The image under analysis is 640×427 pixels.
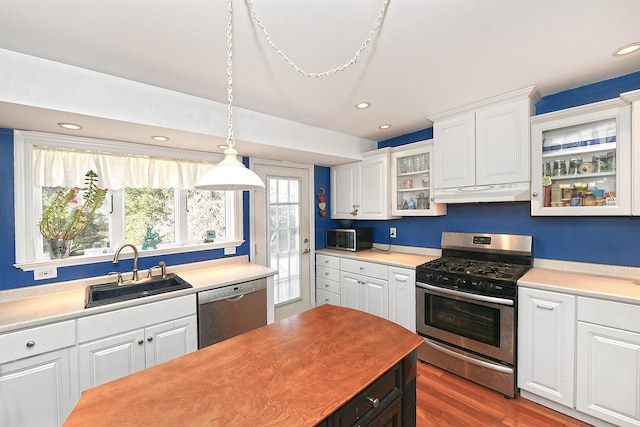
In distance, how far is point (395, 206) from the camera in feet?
10.7

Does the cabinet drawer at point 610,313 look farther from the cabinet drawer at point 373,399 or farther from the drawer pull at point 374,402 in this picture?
the drawer pull at point 374,402

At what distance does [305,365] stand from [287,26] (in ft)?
5.24

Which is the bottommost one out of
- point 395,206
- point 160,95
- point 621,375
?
point 621,375

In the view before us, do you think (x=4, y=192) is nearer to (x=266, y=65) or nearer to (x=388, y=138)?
(x=266, y=65)

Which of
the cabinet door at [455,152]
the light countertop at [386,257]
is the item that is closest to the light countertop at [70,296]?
the light countertop at [386,257]

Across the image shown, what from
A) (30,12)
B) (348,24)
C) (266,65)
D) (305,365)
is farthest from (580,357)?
(30,12)

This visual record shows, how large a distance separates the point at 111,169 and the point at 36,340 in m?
1.37

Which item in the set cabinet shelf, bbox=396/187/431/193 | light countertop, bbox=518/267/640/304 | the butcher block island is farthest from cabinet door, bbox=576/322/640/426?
cabinet shelf, bbox=396/187/431/193

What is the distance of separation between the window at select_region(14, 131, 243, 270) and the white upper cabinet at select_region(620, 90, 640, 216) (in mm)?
3273

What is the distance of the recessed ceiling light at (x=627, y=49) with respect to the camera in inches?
62.3

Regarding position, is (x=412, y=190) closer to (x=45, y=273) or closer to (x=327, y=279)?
(x=327, y=279)

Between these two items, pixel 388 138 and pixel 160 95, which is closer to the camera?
pixel 160 95

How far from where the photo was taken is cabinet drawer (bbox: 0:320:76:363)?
1.53 meters

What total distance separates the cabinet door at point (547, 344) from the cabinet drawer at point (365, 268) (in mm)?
1206
